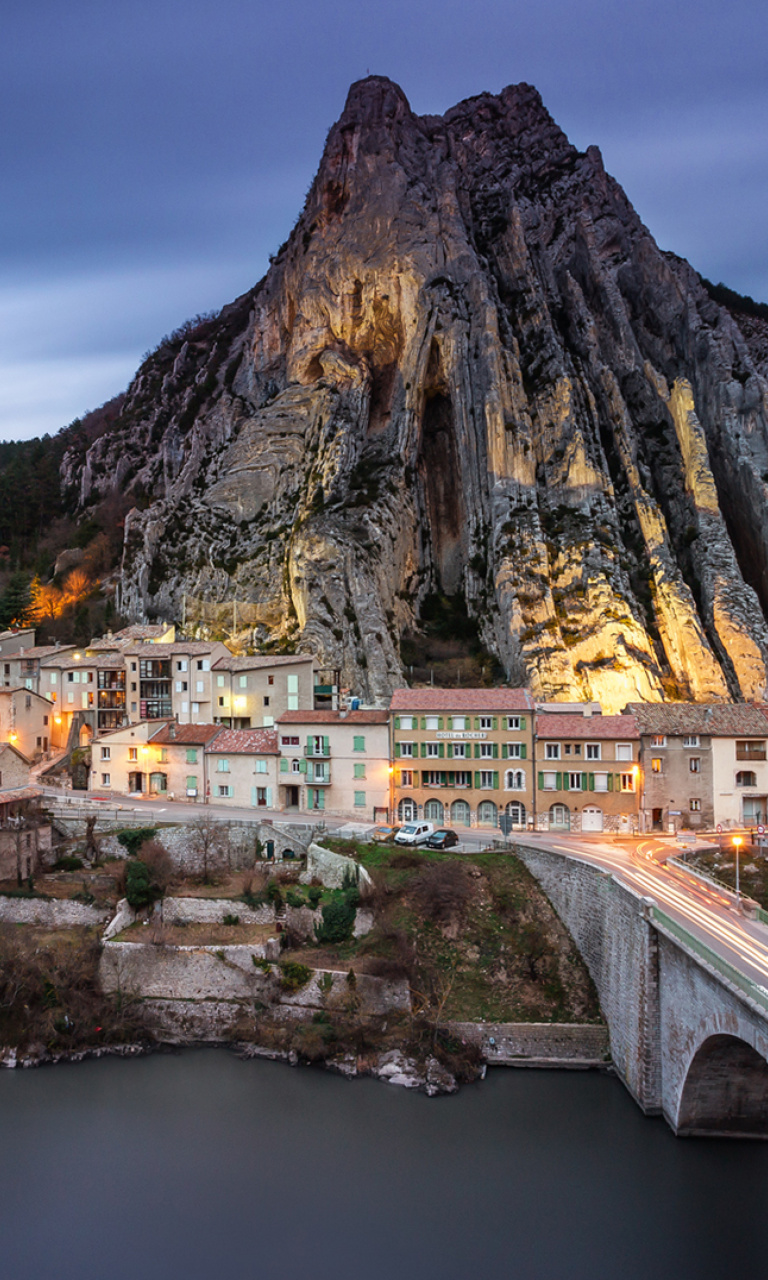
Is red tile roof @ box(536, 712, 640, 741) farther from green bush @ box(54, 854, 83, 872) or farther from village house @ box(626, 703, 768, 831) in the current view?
green bush @ box(54, 854, 83, 872)

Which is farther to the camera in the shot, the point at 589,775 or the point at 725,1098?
the point at 589,775

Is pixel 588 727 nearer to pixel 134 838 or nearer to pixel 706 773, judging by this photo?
pixel 706 773

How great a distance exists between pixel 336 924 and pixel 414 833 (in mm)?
6348

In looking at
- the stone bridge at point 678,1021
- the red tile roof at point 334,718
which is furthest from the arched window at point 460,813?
the stone bridge at point 678,1021

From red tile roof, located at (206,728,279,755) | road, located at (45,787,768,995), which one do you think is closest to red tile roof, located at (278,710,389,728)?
red tile roof, located at (206,728,279,755)

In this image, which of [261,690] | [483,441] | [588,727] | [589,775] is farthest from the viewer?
[483,441]

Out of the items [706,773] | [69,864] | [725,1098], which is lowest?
[725,1098]

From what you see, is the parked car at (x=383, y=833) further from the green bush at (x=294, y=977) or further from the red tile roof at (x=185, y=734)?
the red tile roof at (x=185, y=734)

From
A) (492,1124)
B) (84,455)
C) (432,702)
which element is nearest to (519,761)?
(432,702)

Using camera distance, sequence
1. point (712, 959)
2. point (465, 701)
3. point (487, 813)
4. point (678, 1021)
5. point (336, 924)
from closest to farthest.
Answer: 1. point (712, 959)
2. point (678, 1021)
3. point (336, 924)
4. point (487, 813)
5. point (465, 701)

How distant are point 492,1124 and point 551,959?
8093 mm

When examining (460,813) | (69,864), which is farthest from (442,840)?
(69,864)

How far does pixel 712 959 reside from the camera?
916 inches

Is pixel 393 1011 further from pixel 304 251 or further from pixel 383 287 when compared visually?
pixel 304 251
